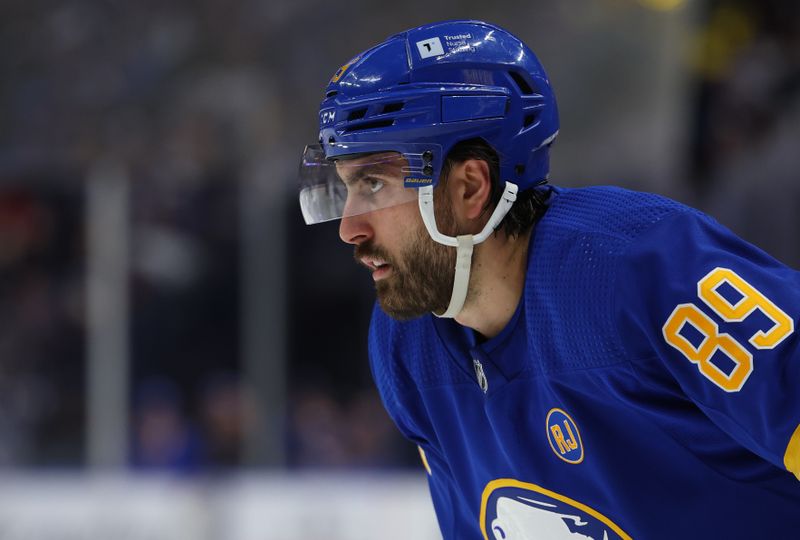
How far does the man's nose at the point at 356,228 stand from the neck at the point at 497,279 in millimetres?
191

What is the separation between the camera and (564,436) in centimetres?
162

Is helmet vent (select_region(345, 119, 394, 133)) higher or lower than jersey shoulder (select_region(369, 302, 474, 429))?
higher

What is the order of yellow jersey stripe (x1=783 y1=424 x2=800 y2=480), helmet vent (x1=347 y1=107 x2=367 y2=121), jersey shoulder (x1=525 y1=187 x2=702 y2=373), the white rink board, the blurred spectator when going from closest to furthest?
yellow jersey stripe (x1=783 y1=424 x2=800 y2=480)
jersey shoulder (x1=525 y1=187 x2=702 y2=373)
helmet vent (x1=347 y1=107 x2=367 y2=121)
the white rink board
the blurred spectator

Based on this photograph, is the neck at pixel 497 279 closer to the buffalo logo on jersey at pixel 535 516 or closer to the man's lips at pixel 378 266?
the man's lips at pixel 378 266

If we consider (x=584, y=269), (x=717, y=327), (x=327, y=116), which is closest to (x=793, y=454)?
(x=717, y=327)

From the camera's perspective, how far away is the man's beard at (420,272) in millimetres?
1760

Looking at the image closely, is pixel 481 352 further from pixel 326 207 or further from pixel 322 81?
pixel 322 81

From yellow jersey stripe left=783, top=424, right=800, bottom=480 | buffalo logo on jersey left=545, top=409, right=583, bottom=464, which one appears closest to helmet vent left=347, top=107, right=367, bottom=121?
buffalo logo on jersey left=545, top=409, right=583, bottom=464

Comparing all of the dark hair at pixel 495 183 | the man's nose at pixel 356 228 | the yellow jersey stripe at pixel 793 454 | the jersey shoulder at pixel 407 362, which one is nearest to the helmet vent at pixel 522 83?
the dark hair at pixel 495 183

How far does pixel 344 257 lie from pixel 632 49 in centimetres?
225

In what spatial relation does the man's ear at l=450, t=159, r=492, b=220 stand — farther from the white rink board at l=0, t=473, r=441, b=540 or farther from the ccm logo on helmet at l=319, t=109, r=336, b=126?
the white rink board at l=0, t=473, r=441, b=540

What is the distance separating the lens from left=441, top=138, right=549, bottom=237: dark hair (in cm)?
176

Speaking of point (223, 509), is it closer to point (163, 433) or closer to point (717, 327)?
point (163, 433)

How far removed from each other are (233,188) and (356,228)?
15.4 feet
